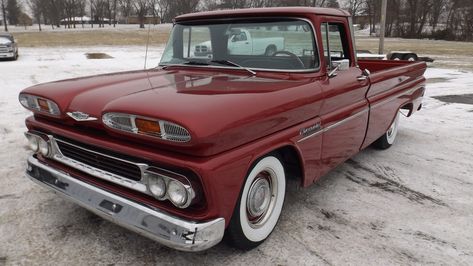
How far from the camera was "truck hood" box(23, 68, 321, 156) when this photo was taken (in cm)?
228

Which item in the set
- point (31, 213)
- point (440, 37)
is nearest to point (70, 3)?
point (440, 37)

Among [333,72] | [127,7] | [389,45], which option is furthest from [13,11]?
[333,72]

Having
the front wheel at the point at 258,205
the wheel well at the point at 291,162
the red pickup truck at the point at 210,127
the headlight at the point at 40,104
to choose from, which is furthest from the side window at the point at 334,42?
the headlight at the point at 40,104

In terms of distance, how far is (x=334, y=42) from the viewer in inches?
151

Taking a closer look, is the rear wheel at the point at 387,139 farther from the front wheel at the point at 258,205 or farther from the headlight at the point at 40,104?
the headlight at the point at 40,104

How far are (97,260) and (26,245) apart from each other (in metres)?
0.63

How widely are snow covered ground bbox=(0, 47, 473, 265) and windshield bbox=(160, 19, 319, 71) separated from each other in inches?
52.5

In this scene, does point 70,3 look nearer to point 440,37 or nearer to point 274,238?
point 440,37

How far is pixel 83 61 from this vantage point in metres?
17.7

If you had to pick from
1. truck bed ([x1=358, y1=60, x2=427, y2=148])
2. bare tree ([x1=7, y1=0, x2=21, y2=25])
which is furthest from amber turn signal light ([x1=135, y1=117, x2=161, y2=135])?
bare tree ([x1=7, y1=0, x2=21, y2=25])

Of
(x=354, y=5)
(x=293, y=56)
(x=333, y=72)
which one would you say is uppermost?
(x=354, y=5)

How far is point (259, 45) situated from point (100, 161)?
5.81 ft

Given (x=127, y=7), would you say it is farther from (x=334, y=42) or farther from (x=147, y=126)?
(x=147, y=126)

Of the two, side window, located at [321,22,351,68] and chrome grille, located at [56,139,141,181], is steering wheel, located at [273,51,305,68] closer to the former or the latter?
side window, located at [321,22,351,68]
